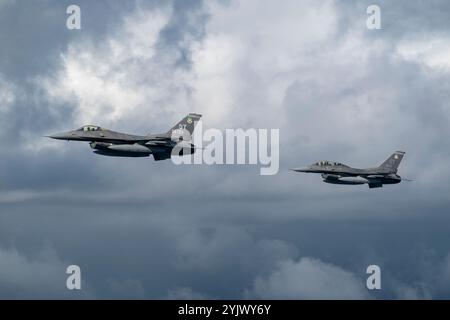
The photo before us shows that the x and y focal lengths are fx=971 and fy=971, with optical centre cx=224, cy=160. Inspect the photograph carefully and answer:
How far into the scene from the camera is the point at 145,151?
19000cm
